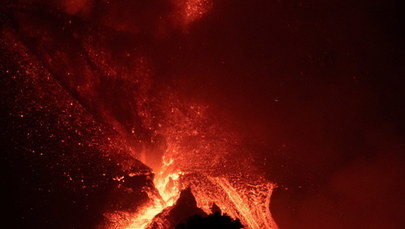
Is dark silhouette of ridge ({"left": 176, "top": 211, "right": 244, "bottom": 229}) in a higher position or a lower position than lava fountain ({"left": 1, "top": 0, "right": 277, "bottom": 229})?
lower

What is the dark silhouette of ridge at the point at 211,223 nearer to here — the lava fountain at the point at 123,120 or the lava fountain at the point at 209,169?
the lava fountain at the point at 123,120

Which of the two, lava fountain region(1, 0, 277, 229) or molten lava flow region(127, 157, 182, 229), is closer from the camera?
lava fountain region(1, 0, 277, 229)

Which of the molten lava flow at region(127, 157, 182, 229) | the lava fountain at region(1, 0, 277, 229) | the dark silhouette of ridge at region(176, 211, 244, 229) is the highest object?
the lava fountain at region(1, 0, 277, 229)

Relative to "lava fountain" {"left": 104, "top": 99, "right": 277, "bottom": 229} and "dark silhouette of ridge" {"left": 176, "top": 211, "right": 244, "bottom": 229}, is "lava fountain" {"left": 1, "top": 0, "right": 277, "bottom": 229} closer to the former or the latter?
"lava fountain" {"left": 104, "top": 99, "right": 277, "bottom": 229}

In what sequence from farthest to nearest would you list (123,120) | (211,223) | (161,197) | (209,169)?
(209,169)
(123,120)
(161,197)
(211,223)

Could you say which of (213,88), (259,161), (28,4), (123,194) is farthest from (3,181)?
(259,161)

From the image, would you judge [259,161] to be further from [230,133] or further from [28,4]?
[28,4]

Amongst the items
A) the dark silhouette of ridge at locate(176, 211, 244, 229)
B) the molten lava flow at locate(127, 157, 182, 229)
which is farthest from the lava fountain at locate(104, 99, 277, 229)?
the dark silhouette of ridge at locate(176, 211, 244, 229)

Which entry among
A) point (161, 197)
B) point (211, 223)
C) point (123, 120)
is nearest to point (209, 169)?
point (161, 197)

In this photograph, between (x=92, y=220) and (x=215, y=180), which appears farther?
(x=215, y=180)

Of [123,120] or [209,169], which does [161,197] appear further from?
[123,120]

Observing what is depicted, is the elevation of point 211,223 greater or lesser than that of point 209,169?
lesser
